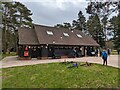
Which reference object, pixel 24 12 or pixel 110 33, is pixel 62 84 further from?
pixel 110 33

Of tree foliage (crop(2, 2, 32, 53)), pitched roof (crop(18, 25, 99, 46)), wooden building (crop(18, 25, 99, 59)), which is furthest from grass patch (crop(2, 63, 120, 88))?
tree foliage (crop(2, 2, 32, 53))

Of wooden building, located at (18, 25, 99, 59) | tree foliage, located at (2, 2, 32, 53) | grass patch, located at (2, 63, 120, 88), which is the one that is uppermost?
tree foliage, located at (2, 2, 32, 53)

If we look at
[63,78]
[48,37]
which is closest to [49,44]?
[48,37]

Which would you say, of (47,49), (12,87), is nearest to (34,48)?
(47,49)

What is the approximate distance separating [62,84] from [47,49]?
Answer: 1413 centimetres

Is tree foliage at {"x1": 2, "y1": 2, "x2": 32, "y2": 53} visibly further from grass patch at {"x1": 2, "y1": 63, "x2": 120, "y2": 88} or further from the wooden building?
grass patch at {"x1": 2, "y1": 63, "x2": 120, "y2": 88}

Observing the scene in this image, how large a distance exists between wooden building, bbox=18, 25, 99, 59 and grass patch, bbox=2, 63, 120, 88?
10463mm

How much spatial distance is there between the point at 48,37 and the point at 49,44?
1772 millimetres

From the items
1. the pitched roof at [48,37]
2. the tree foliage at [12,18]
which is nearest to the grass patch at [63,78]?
the pitched roof at [48,37]

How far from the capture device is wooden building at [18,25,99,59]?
2448 centimetres

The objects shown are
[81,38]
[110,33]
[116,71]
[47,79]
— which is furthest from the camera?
[110,33]

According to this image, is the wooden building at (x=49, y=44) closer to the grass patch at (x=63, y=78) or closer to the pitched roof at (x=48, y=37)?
the pitched roof at (x=48, y=37)

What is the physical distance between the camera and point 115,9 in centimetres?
1365

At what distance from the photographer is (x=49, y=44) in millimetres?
24844
